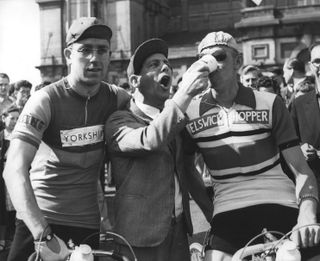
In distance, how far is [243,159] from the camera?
11.9ft

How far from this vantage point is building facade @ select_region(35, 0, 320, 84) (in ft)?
86.0

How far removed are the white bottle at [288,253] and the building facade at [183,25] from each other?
901 inches

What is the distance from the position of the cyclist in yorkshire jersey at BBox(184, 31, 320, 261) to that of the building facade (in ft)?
72.3

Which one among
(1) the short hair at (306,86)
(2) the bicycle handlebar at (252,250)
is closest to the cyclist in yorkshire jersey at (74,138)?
(2) the bicycle handlebar at (252,250)

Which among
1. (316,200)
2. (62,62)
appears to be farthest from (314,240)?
(62,62)

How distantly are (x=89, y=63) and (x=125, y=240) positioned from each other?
119 centimetres

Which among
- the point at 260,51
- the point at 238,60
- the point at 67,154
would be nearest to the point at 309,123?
the point at 238,60

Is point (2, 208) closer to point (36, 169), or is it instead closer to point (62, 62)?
point (36, 169)

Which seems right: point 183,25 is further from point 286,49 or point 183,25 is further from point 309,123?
point 309,123

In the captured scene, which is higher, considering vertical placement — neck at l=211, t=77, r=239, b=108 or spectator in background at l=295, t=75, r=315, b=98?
spectator in background at l=295, t=75, r=315, b=98

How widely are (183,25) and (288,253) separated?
32647mm

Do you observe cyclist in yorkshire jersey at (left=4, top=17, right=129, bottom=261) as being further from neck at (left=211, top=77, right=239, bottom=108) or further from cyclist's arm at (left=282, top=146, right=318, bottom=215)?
cyclist's arm at (left=282, top=146, right=318, bottom=215)

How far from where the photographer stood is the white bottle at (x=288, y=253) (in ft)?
9.56

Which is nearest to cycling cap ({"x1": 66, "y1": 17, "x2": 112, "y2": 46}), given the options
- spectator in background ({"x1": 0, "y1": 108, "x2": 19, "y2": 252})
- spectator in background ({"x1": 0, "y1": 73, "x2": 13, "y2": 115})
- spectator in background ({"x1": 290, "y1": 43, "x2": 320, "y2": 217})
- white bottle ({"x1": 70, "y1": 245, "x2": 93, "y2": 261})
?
white bottle ({"x1": 70, "y1": 245, "x2": 93, "y2": 261})
